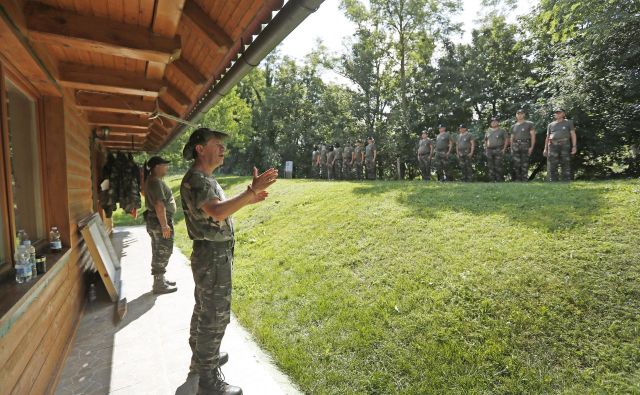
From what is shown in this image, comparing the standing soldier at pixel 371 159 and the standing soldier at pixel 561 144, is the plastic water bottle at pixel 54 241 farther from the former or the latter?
the standing soldier at pixel 371 159

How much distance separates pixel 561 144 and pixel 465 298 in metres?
6.14

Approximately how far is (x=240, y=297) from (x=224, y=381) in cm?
207

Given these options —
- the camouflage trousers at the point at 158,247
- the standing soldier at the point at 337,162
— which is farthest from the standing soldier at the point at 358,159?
the camouflage trousers at the point at 158,247

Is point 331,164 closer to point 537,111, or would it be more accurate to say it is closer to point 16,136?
point 537,111

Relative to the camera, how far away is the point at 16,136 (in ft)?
8.90

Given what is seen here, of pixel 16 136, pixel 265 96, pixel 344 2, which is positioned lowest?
pixel 16 136

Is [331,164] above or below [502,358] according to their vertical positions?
above

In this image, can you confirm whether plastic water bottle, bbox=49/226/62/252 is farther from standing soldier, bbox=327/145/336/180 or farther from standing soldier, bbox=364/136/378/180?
standing soldier, bbox=327/145/336/180

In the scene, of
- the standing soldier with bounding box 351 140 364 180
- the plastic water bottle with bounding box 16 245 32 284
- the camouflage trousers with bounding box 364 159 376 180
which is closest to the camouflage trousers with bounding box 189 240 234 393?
the plastic water bottle with bounding box 16 245 32 284

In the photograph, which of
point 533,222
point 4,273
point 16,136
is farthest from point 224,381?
point 533,222

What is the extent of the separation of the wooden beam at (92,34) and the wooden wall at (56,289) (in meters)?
1.45

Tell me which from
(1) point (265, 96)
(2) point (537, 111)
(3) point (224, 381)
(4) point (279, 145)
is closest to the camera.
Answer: (3) point (224, 381)

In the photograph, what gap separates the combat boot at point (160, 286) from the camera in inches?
182

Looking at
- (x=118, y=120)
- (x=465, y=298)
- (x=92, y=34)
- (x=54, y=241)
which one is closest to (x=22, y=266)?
(x=54, y=241)
